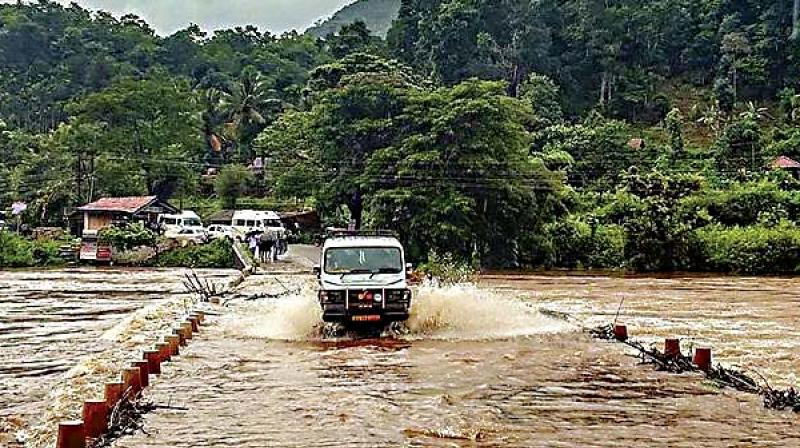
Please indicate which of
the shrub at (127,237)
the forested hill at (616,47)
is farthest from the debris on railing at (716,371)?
the forested hill at (616,47)

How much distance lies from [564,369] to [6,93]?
9744cm

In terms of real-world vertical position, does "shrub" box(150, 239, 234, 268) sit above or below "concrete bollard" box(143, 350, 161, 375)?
above

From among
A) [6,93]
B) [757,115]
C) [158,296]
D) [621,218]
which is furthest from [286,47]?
[158,296]

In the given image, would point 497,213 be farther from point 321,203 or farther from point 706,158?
point 706,158

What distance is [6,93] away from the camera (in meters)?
102

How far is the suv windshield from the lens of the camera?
18.8 m

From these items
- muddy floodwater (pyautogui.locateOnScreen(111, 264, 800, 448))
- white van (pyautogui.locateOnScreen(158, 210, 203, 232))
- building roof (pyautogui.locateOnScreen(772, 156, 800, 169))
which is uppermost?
building roof (pyautogui.locateOnScreen(772, 156, 800, 169))

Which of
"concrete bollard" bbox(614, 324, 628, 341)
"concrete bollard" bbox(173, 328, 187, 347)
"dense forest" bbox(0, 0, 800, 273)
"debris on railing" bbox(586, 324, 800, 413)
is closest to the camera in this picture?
"debris on railing" bbox(586, 324, 800, 413)

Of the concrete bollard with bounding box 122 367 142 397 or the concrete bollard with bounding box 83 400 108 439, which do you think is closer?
the concrete bollard with bounding box 83 400 108 439

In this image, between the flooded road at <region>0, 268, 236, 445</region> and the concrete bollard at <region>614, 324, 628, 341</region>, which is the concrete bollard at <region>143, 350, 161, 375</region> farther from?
the concrete bollard at <region>614, 324, 628, 341</region>

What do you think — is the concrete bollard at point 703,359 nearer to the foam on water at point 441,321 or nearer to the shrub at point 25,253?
the foam on water at point 441,321

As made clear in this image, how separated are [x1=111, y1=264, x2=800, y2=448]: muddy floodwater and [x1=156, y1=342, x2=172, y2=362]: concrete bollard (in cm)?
27

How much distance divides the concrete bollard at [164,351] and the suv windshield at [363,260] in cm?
338

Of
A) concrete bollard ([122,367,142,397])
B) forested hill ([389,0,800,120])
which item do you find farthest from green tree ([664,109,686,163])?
concrete bollard ([122,367,142,397])
